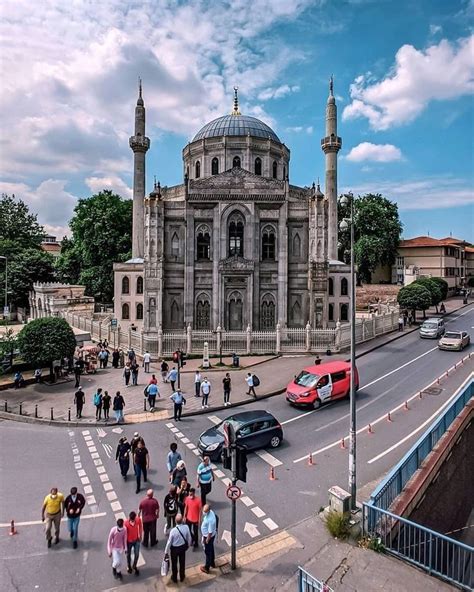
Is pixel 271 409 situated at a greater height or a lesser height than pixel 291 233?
lesser

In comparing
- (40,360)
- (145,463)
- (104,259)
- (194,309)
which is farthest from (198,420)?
(104,259)

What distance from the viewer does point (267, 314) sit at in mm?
32875

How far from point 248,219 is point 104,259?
27748 mm

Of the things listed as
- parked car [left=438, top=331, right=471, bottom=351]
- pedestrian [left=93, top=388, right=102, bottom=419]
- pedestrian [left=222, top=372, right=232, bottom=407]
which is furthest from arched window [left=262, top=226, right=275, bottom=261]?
pedestrian [left=93, top=388, right=102, bottom=419]

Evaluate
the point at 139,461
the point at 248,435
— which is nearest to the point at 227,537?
the point at 139,461

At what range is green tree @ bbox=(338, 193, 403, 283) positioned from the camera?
197 feet

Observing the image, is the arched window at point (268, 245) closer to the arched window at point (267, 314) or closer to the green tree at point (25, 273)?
the arched window at point (267, 314)

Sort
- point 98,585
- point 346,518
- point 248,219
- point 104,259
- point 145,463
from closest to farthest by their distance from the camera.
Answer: point 98,585 < point 346,518 < point 145,463 < point 248,219 < point 104,259

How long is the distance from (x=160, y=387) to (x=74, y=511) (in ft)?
40.3

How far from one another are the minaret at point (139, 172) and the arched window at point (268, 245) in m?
14.8

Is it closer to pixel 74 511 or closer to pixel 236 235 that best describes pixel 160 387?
pixel 74 511

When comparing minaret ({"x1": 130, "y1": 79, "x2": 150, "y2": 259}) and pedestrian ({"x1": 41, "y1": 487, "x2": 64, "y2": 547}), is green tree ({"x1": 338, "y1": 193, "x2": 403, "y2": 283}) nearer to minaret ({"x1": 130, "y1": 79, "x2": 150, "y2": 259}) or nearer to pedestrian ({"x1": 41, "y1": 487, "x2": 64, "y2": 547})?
minaret ({"x1": 130, "y1": 79, "x2": 150, "y2": 259})

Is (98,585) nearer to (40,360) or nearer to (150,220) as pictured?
(40,360)

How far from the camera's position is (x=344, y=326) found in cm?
2995
